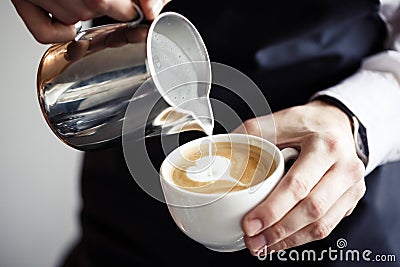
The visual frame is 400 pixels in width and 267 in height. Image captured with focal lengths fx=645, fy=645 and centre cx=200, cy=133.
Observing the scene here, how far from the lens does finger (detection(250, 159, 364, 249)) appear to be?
0.70 m

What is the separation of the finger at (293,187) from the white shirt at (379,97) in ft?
0.53

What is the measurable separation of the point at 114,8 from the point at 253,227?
27cm

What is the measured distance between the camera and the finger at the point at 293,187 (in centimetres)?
66

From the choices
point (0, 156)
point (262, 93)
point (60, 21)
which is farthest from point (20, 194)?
point (60, 21)

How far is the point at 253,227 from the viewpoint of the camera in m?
0.66

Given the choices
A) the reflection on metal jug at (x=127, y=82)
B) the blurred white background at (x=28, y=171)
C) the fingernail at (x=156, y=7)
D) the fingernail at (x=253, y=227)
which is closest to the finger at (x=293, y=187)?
the fingernail at (x=253, y=227)

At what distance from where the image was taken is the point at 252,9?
3.19 feet

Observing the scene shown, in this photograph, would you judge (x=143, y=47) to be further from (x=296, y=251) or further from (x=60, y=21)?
(x=296, y=251)

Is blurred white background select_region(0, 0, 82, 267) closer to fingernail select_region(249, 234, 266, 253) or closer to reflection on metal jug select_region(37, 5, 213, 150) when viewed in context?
reflection on metal jug select_region(37, 5, 213, 150)

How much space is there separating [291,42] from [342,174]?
0.95 feet

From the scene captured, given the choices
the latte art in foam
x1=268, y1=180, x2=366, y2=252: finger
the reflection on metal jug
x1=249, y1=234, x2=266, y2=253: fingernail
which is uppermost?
the reflection on metal jug

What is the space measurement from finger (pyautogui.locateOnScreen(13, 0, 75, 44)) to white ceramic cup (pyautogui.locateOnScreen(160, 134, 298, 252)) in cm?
18

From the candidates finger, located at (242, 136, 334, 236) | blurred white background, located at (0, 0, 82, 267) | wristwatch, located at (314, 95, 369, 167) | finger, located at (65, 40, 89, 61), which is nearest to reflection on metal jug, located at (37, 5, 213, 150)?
finger, located at (65, 40, 89, 61)

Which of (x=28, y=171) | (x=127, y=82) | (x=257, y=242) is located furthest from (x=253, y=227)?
(x=28, y=171)
